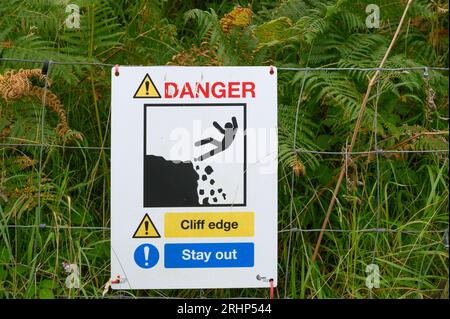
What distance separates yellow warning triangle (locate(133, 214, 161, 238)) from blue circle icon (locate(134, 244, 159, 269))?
0.16 feet

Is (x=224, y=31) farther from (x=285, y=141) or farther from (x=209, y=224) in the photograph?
(x=209, y=224)

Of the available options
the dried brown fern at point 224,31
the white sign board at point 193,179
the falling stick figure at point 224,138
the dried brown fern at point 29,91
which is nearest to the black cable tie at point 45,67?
the dried brown fern at point 29,91

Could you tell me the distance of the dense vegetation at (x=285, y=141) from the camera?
12.2 ft

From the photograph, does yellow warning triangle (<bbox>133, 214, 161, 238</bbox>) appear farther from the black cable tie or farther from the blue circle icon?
the black cable tie

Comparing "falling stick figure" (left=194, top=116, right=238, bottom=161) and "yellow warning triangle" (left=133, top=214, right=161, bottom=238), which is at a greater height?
"falling stick figure" (left=194, top=116, right=238, bottom=161)

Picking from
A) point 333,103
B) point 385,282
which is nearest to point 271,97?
point 333,103

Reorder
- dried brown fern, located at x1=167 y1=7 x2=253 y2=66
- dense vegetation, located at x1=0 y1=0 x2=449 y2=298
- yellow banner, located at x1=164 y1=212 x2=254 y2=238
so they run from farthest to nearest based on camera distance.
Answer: dried brown fern, located at x1=167 y1=7 x2=253 y2=66 → dense vegetation, located at x1=0 y1=0 x2=449 y2=298 → yellow banner, located at x1=164 y1=212 x2=254 y2=238

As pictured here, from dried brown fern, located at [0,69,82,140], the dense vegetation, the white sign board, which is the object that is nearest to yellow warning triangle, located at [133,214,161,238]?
the white sign board

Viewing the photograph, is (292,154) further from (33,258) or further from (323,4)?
(33,258)

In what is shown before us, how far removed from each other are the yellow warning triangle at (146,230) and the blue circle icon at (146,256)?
5 centimetres

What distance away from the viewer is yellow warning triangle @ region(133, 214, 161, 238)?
3.43 meters

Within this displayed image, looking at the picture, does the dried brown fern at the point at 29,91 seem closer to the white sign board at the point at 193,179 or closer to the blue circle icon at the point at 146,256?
the white sign board at the point at 193,179

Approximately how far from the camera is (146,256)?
135 inches

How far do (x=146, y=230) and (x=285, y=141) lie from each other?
847mm
